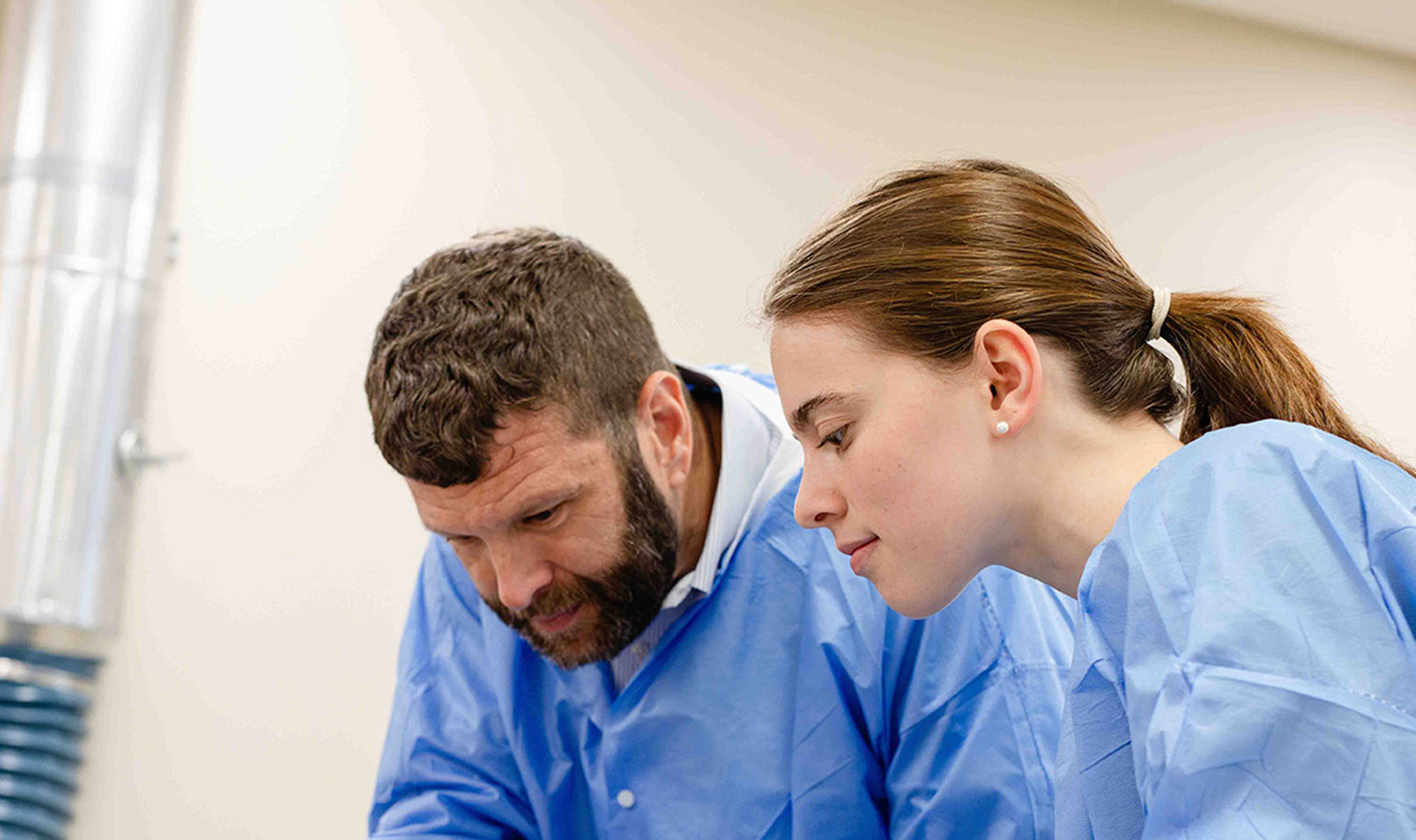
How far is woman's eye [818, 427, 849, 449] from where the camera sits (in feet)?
3.47

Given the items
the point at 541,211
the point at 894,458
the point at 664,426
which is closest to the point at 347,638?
the point at 541,211

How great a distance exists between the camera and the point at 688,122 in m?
2.66

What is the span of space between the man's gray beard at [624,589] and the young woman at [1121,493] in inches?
Result: 13.8

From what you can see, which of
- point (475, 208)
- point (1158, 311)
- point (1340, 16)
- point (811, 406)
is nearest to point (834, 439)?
point (811, 406)

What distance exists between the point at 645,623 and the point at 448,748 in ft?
0.98

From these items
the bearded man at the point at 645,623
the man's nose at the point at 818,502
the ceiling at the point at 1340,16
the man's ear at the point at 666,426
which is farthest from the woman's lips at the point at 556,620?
the ceiling at the point at 1340,16

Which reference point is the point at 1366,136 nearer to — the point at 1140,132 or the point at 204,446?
the point at 1140,132

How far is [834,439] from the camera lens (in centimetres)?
107

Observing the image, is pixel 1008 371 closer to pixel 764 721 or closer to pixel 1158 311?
pixel 1158 311

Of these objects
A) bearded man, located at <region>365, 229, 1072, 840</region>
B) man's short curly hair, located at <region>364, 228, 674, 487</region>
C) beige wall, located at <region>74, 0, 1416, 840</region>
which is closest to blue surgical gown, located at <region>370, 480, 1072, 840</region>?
bearded man, located at <region>365, 229, 1072, 840</region>

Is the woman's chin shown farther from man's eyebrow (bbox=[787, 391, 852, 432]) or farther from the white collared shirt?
the white collared shirt

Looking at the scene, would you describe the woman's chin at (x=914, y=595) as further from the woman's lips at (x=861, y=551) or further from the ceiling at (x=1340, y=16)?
the ceiling at (x=1340, y=16)

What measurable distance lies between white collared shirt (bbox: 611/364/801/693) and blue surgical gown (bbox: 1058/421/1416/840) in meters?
0.61

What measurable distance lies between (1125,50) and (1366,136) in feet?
2.21
